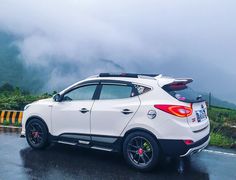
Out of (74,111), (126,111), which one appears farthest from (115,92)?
Result: (74,111)

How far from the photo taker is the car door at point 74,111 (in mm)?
7609

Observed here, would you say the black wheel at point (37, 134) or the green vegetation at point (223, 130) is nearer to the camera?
the black wheel at point (37, 134)

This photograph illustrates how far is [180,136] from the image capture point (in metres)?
6.54

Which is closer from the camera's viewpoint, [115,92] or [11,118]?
[115,92]

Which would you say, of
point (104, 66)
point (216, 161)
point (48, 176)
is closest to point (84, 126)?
point (48, 176)

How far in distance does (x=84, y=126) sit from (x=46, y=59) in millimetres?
172834

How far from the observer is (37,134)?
8.38 m

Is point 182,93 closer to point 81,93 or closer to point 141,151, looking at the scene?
point 141,151

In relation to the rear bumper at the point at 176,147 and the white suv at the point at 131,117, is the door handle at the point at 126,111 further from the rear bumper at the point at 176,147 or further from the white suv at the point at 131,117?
the rear bumper at the point at 176,147

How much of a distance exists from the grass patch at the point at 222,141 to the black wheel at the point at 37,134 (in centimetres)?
416

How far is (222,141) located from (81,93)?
3860 mm

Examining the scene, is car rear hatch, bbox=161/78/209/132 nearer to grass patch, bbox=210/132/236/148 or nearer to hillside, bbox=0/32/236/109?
grass patch, bbox=210/132/236/148

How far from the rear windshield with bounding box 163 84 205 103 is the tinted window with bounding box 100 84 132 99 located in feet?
2.54

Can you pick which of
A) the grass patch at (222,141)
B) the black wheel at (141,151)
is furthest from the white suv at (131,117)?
the grass patch at (222,141)
